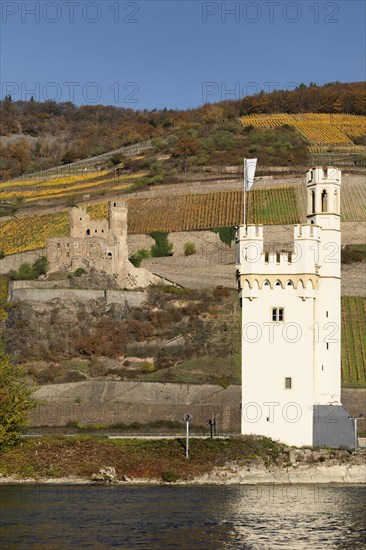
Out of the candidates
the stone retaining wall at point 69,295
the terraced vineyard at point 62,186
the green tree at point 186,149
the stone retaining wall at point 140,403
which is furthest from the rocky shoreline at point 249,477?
the green tree at point 186,149

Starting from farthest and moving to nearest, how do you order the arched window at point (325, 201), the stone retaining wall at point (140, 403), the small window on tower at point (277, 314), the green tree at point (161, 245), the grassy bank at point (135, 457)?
the green tree at point (161, 245), the stone retaining wall at point (140, 403), the arched window at point (325, 201), the small window on tower at point (277, 314), the grassy bank at point (135, 457)

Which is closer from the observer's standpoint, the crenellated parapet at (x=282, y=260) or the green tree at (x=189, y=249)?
the crenellated parapet at (x=282, y=260)

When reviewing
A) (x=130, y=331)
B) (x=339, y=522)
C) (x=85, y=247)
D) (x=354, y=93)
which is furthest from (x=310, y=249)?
(x=354, y=93)

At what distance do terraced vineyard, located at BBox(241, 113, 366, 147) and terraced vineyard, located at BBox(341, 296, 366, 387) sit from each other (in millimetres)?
50809

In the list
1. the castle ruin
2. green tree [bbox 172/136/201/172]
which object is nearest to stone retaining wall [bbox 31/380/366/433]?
the castle ruin

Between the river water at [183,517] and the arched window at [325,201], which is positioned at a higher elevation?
the arched window at [325,201]

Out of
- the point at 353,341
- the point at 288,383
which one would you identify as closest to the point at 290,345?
the point at 288,383

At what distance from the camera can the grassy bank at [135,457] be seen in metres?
49.8

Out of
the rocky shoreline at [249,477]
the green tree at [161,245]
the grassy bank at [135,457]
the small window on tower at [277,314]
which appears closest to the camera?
the rocky shoreline at [249,477]

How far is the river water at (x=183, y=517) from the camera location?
37781mm

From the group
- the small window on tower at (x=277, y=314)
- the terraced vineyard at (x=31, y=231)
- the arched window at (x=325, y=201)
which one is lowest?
the small window on tower at (x=277, y=314)

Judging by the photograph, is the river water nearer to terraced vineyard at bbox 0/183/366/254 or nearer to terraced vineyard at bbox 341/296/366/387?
terraced vineyard at bbox 341/296/366/387

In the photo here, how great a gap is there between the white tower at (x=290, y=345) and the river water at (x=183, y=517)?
2733mm

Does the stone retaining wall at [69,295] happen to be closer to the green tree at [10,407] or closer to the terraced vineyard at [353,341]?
the terraced vineyard at [353,341]
